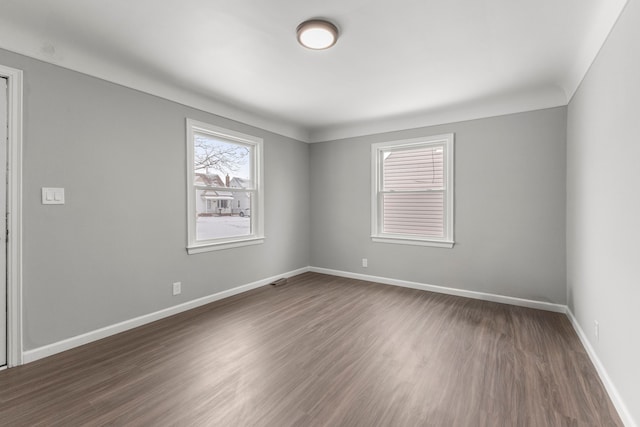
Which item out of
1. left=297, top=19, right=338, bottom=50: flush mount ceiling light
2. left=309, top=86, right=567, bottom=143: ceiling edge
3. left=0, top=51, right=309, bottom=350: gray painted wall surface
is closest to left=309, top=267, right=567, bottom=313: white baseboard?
left=0, top=51, right=309, bottom=350: gray painted wall surface

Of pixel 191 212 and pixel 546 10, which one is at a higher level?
pixel 546 10

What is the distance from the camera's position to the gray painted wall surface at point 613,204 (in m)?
1.60

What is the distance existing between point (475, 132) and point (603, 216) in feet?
6.74

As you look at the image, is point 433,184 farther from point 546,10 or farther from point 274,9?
point 274,9

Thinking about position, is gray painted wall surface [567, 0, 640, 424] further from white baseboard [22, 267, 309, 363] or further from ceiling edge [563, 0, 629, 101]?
white baseboard [22, 267, 309, 363]

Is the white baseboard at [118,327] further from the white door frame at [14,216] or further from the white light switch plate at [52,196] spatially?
the white light switch plate at [52,196]

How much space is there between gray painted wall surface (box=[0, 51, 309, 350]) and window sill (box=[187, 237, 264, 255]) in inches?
3.5

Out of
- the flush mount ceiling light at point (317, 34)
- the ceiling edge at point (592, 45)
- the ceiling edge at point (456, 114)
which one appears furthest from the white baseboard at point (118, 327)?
the ceiling edge at point (592, 45)

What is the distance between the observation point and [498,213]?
3730 mm

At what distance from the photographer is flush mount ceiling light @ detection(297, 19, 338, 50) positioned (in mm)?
2073

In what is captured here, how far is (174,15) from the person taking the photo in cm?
202

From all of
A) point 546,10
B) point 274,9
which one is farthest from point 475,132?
point 274,9

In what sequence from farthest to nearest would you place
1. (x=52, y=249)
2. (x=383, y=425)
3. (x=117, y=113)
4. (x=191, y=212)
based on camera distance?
(x=191, y=212), (x=117, y=113), (x=52, y=249), (x=383, y=425)

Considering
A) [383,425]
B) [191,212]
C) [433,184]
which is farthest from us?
[433,184]
